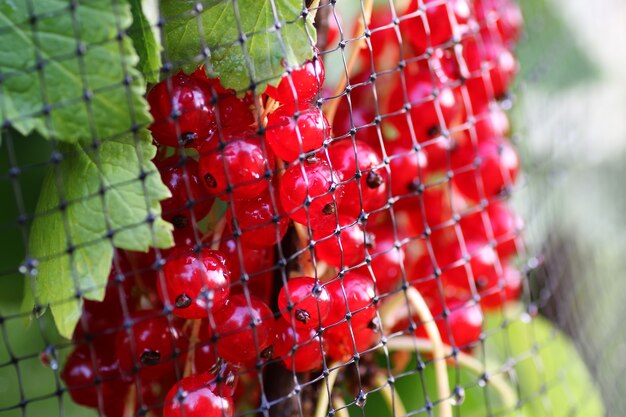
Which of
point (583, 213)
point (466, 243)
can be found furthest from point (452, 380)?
point (583, 213)

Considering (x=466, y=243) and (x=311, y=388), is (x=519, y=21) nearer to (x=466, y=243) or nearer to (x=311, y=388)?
(x=466, y=243)

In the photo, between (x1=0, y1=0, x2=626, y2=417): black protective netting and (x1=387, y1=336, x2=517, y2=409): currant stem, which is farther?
(x1=387, y1=336, x2=517, y2=409): currant stem

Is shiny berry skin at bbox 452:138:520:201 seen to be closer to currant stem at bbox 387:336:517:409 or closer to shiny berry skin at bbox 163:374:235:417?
currant stem at bbox 387:336:517:409

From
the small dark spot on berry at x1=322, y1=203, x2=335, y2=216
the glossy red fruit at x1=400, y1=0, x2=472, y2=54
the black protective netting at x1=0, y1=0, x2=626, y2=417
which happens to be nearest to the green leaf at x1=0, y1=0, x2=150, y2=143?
the black protective netting at x1=0, y1=0, x2=626, y2=417

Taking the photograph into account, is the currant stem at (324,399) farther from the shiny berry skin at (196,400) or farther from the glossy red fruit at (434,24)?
the glossy red fruit at (434,24)

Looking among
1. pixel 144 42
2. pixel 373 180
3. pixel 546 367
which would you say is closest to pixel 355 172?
pixel 373 180

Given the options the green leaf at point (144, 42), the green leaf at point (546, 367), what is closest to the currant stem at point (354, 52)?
the green leaf at point (144, 42)
